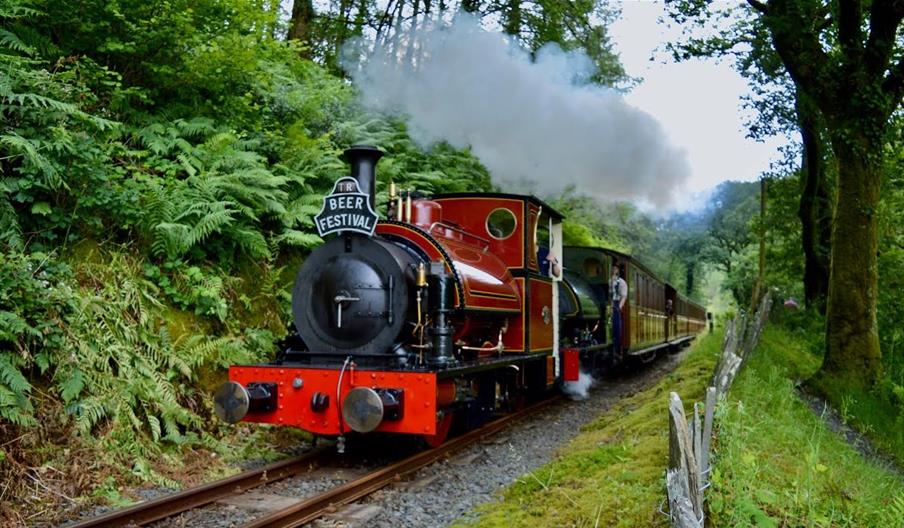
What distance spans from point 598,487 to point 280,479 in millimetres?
2769

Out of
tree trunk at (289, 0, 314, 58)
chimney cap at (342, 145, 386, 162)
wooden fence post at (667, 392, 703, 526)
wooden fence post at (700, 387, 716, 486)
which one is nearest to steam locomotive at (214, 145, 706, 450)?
chimney cap at (342, 145, 386, 162)

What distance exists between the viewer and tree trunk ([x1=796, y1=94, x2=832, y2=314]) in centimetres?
1783

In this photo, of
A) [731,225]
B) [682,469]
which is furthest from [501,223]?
[731,225]

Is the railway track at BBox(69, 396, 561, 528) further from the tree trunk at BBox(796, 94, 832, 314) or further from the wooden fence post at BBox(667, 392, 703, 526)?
the tree trunk at BBox(796, 94, 832, 314)

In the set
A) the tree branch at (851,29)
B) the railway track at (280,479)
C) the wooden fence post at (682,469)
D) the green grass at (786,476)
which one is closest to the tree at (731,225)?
the tree branch at (851,29)

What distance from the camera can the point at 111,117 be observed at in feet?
28.6

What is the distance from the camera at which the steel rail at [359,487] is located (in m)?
4.81

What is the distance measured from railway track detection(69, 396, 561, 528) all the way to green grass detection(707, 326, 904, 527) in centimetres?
277

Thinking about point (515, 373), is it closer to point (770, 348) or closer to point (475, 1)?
point (770, 348)

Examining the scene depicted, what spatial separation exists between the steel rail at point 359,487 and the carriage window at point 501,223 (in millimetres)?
2536

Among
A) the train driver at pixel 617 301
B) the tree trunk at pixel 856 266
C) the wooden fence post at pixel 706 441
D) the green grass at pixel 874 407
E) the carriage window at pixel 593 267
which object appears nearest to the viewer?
the wooden fence post at pixel 706 441

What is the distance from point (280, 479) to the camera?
20.2 feet

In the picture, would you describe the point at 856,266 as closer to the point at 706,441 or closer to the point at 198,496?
the point at 706,441

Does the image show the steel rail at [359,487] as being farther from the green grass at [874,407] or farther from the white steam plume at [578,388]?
the green grass at [874,407]
